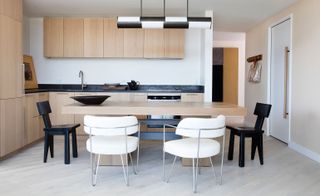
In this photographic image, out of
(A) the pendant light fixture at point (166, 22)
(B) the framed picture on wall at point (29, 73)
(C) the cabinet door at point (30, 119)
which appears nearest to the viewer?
(A) the pendant light fixture at point (166, 22)

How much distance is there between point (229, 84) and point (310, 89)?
6.93m

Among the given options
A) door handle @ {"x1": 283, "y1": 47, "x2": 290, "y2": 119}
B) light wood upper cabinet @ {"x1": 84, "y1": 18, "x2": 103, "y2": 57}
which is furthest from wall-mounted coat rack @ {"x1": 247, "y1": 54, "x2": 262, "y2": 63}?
light wood upper cabinet @ {"x1": 84, "y1": 18, "x2": 103, "y2": 57}

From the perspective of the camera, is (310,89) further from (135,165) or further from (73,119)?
(73,119)

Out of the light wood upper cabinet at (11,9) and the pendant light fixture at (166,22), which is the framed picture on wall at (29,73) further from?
the pendant light fixture at (166,22)

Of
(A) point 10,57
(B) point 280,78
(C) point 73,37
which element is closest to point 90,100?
(A) point 10,57

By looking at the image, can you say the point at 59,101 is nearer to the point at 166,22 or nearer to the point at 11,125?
the point at 11,125

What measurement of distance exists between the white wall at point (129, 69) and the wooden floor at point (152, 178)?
2442mm

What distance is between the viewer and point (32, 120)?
16.7 feet

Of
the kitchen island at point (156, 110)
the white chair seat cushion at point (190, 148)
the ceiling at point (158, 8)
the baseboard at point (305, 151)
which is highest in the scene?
the ceiling at point (158, 8)

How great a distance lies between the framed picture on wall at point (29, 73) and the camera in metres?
5.92

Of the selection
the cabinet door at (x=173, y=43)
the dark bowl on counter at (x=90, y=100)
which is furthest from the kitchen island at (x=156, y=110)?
the cabinet door at (x=173, y=43)

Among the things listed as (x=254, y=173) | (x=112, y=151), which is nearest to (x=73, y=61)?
(x=112, y=151)

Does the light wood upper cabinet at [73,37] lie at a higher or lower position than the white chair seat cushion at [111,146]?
higher

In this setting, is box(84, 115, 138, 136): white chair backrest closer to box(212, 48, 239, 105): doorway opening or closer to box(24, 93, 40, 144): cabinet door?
box(24, 93, 40, 144): cabinet door
